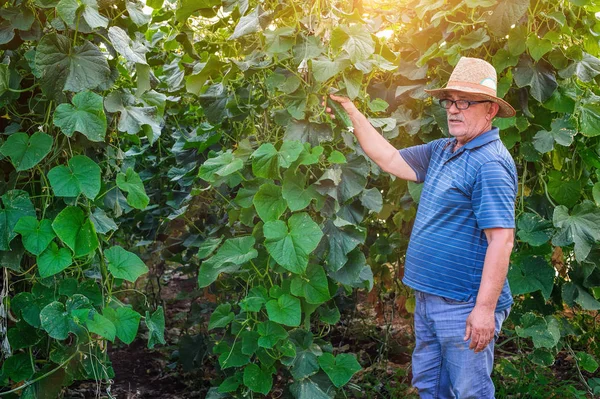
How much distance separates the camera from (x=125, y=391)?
127 inches

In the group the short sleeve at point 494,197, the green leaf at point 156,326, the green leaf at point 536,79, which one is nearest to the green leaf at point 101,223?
the green leaf at point 156,326

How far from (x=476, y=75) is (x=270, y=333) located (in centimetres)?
100

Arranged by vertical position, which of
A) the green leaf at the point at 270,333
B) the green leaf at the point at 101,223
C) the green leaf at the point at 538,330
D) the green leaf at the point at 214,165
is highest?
the green leaf at the point at 214,165

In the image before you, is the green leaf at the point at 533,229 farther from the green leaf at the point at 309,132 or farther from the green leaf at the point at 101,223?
the green leaf at the point at 101,223

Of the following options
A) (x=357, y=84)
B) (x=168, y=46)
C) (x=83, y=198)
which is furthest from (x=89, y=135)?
(x=168, y=46)

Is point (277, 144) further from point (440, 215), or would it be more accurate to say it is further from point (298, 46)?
point (440, 215)

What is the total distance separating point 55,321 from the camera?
192 centimetres

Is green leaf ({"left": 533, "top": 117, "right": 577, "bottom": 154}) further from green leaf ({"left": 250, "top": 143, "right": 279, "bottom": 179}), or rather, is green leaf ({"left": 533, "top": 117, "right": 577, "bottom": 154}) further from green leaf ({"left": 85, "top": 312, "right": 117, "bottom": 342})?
green leaf ({"left": 85, "top": 312, "right": 117, "bottom": 342})

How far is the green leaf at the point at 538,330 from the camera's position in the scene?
248cm

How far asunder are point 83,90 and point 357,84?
766 millimetres

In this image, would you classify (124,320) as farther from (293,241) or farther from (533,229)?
(533,229)

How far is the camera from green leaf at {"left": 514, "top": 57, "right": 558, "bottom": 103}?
242 centimetres

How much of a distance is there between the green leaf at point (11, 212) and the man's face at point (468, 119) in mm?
1262

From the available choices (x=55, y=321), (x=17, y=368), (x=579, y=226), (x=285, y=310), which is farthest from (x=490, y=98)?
(x=17, y=368)
